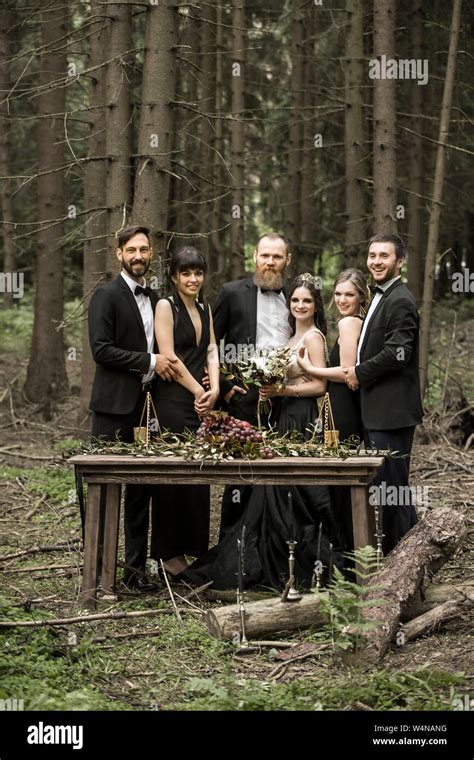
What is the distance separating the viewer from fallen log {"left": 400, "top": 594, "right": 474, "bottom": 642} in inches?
259

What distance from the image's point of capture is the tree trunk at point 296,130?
1714cm

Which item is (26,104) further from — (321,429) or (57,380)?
(321,429)

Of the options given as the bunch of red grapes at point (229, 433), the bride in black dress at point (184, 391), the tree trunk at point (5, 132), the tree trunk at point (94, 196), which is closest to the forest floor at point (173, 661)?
the bride in black dress at point (184, 391)

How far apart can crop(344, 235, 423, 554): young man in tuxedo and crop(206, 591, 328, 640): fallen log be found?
1493 millimetres

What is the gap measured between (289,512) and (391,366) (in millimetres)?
1341

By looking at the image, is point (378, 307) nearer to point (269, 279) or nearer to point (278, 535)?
point (269, 279)

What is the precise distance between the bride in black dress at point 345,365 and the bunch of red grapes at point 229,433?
0.90m

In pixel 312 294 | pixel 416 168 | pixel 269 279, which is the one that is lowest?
pixel 312 294

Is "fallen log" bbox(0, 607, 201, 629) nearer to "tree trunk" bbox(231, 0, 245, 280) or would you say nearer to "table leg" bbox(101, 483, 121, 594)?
"table leg" bbox(101, 483, 121, 594)

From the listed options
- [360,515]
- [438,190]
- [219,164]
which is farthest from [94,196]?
[360,515]

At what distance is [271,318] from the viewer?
27.5ft

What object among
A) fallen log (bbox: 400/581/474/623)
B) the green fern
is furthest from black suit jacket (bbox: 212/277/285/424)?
the green fern

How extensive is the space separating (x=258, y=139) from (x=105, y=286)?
15.7 m
